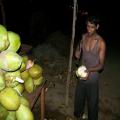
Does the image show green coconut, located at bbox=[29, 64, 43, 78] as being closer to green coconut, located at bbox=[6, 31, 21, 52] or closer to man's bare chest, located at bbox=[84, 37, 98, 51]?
green coconut, located at bbox=[6, 31, 21, 52]

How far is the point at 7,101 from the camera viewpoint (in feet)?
7.23

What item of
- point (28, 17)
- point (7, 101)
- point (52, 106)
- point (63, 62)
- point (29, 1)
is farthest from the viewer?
point (29, 1)

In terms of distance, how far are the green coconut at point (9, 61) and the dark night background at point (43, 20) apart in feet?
21.0

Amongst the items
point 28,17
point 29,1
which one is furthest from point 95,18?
point 29,1

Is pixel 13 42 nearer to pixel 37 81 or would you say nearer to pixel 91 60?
pixel 37 81

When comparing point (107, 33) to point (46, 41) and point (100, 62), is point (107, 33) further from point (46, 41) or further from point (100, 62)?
point (100, 62)

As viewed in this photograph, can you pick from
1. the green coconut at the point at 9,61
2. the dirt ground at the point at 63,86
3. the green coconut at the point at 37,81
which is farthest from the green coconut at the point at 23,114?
the dirt ground at the point at 63,86

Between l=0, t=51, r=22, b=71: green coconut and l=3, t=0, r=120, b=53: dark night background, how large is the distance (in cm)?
639

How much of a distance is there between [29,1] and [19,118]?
9.09 metres

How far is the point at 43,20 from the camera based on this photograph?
396 inches

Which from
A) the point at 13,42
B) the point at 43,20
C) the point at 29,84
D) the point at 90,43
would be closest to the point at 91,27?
the point at 90,43

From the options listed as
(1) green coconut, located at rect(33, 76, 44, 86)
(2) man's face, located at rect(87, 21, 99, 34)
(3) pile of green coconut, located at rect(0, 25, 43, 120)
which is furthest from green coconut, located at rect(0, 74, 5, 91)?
(2) man's face, located at rect(87, 21, 99, 34)

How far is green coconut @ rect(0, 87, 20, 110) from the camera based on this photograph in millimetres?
2181

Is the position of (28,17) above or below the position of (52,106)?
above
